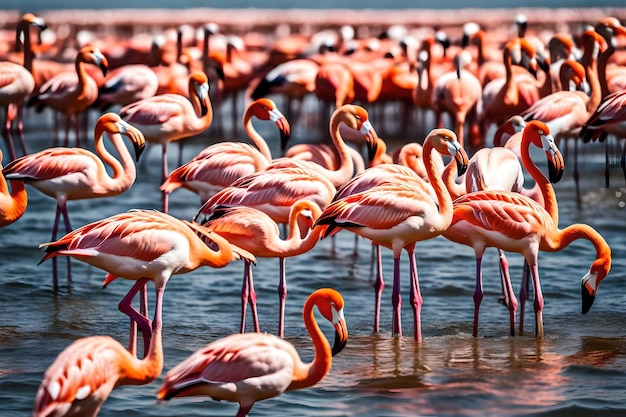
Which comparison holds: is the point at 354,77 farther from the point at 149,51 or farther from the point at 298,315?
the point at 298,315

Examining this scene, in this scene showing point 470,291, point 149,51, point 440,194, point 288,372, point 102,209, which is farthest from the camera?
point 149,51

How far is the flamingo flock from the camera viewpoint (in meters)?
5.45

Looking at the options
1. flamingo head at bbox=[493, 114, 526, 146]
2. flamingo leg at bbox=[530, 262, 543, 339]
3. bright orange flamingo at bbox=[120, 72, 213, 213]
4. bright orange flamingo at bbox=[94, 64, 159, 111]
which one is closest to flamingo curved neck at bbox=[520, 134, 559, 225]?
flamingo leg at bbox=[530, 262, 543, 339]

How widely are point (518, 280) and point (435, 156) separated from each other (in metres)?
1.19

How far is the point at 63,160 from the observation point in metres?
8.70

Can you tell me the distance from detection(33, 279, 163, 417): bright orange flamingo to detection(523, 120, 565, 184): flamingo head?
328 centimetres

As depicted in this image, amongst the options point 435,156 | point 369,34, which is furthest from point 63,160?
point 369,34

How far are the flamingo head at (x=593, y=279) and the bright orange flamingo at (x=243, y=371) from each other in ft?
7.41

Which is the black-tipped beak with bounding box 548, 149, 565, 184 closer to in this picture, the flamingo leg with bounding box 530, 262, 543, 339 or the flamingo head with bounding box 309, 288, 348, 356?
the flamingo leg with bounding box 530, 262, 543, 339

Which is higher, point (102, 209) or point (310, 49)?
point (310, 49)

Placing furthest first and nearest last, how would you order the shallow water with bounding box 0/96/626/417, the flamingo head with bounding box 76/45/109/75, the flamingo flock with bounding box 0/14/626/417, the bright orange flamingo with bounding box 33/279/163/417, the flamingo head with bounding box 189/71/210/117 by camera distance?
the flamingo head with bounding box 76/45/109/75 → the flamingo head with bounding box 189/71/210/117 → the shallow water with bounding box 0/96/626/417 → the flamingo flock with bounding box 0/14/626/417 → the bright orange flamingo with bounding box 33/279/163/417

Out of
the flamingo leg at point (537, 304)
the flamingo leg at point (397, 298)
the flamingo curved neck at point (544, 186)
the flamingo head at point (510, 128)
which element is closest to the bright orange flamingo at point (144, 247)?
the flamingo leg at point (397, 298)

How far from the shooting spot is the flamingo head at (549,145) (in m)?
7.66

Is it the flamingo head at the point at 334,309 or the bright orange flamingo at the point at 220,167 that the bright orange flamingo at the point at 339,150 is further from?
the flamingo head at the point at 334,309
